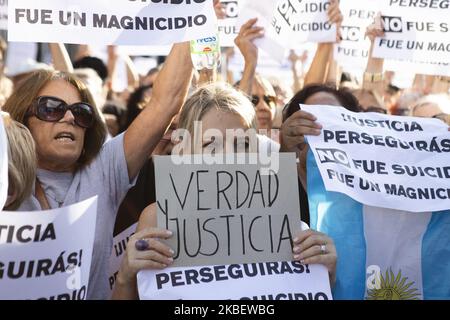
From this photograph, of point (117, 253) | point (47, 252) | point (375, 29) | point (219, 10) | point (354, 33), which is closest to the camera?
point (47, 252)

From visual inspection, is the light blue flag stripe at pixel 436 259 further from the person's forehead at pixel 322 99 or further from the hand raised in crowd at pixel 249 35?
the hand raised in crowd at pixel 249 35

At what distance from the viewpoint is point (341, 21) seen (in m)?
6.27

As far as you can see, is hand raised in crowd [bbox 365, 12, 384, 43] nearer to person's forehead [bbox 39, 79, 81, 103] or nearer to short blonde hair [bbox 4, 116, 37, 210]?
person's forehead [bbox 39, 79, 81, 103]

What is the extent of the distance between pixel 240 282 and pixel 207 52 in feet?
7.07

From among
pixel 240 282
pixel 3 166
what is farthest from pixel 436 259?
pixel 3 166

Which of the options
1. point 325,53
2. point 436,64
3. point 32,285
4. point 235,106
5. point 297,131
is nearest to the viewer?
point 32,285

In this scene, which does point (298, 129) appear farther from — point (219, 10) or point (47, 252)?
point (219, 10)

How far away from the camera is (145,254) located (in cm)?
304

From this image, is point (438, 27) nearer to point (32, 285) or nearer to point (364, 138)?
point (364, 138)

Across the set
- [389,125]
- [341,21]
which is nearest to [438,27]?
[341,21]

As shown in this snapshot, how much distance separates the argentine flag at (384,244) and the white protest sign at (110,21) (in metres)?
0.84

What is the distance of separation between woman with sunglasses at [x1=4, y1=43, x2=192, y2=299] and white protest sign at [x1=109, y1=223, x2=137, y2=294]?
81 mm

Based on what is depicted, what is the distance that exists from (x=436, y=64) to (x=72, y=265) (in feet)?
10.8
